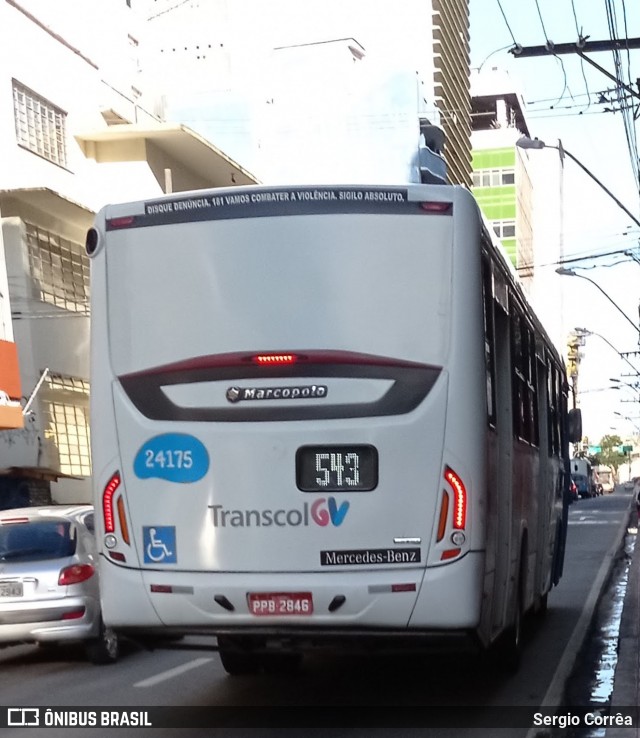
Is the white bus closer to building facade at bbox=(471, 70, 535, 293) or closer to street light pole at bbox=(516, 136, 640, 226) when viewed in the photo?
street light pole at bbox=(516, 136, 640, 226)

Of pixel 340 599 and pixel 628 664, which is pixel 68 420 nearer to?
pixel 628 664

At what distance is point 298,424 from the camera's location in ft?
27.9

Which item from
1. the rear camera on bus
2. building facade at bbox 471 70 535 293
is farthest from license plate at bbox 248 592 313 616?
building facade at bbox 471 70 535 293

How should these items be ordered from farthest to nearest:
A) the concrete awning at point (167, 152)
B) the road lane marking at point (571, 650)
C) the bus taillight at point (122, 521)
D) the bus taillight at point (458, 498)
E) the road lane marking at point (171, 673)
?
the concrete awning at point (167, 152)
the road lane marking at point (171, 673)
the road lane marking at point (571, 650)
the bus taillight at point (122, 521)
the bus taillight at point (458, 498)

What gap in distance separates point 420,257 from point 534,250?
153 metres

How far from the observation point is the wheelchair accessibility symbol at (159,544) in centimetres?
864

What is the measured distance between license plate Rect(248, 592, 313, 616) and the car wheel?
202 inches

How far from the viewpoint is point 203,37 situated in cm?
7125

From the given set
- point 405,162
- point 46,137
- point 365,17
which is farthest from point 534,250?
point 46,137

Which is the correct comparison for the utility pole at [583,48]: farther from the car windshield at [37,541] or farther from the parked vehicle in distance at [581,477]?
the parked vehicle in distance at [581,477]

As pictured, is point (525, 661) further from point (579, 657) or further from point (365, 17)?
point (365, 17)

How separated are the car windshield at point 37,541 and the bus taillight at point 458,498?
19.2 feet

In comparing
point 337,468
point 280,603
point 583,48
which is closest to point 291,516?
point 337,468

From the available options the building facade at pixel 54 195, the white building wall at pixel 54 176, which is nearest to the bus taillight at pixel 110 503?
the building facade at pixel 54 195
